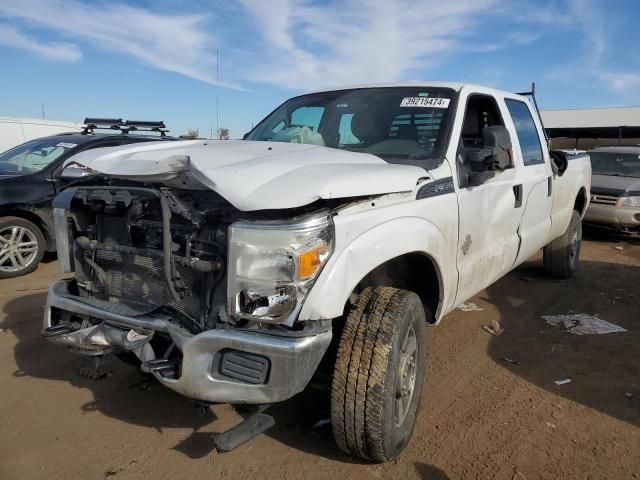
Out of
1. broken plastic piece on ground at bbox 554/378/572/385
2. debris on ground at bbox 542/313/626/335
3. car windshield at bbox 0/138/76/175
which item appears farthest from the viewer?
car windshield at bbox 0/138/76/175

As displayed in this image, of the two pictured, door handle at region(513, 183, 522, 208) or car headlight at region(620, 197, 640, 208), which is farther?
car headlight at region(620, 197, 640, 208)

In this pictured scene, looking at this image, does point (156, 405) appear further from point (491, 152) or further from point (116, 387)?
point (491, 152)

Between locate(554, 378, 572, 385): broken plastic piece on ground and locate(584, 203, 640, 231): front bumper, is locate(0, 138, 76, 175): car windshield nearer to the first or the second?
locate(554, 378, 572, 385): broken plastic piece on ground

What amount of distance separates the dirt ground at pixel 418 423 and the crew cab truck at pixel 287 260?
1.17 ft

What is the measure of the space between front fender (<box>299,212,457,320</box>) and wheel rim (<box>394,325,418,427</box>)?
0.45 metres

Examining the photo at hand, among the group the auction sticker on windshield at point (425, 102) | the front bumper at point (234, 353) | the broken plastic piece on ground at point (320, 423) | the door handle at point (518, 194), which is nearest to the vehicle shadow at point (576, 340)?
the door handle at point (518, 194)

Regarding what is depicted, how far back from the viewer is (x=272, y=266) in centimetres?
218

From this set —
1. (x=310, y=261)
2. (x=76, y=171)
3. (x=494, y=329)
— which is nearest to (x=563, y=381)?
(x=494, y=329)

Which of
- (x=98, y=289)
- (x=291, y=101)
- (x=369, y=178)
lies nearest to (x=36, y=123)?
(x=291, y=101)

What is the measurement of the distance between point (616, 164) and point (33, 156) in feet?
34.2

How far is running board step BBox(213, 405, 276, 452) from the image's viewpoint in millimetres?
2182

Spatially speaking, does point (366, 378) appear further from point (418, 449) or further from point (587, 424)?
point (587, 424)

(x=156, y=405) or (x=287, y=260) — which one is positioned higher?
(x=287, y=260)

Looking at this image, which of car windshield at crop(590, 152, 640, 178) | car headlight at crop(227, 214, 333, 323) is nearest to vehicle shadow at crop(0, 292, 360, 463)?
car headlight at crop(227, 214, 333, 323)
